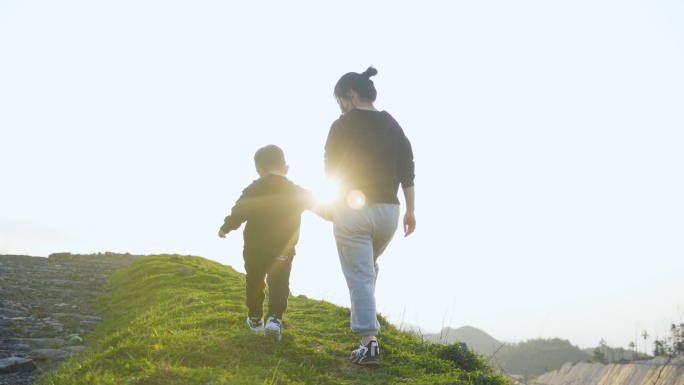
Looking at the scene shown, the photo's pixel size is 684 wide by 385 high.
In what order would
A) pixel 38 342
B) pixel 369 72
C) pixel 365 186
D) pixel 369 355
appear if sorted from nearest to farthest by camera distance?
pixel 369 355 < pixel 365 186 < pixel 369 72 < pixel 38 342

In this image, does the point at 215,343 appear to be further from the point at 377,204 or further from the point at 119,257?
the point at 119,257

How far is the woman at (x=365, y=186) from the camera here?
421cm

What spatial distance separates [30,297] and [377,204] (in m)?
10.2

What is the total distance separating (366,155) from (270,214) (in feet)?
5.28

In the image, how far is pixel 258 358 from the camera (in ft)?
13.4

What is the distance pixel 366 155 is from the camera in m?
4.38

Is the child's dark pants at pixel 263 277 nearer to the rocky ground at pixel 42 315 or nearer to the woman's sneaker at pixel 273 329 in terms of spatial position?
the woman's sneaker at pixel 273 329

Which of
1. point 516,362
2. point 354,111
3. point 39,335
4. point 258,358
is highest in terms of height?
point 354,111

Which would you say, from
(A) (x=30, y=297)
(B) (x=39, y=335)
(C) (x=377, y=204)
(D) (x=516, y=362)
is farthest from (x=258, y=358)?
(D) (x=516, y=362)

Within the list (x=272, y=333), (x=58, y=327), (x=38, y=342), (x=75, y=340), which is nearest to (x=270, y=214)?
(x=272, y=333)

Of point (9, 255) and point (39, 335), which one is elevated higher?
point (9, 255)

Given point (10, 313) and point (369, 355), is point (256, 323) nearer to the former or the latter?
point (369, 355)

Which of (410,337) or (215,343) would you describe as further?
(410,337)

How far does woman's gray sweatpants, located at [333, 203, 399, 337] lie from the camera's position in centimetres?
413
